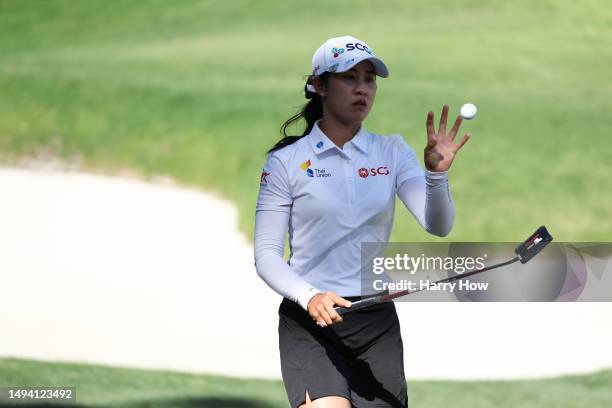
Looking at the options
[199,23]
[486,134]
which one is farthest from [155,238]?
[199,23]

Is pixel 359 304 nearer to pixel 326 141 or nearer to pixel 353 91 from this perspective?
pixel 326 141

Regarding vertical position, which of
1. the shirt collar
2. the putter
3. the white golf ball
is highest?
the white golf ball

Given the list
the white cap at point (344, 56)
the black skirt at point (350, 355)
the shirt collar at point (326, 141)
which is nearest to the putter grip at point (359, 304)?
the black skirt at point (350, 355)

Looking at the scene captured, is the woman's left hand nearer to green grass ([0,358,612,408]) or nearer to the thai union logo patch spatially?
the thai union logo patch

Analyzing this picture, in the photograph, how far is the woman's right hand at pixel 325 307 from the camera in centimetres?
436

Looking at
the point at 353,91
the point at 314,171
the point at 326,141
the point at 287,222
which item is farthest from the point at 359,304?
the point at 353,91

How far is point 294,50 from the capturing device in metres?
24.5

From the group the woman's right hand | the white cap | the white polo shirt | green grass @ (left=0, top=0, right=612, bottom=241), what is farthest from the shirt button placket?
green grass @ (left=0, top=0, right=612, bottom=241)

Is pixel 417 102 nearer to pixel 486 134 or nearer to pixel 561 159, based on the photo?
pixel 486 134

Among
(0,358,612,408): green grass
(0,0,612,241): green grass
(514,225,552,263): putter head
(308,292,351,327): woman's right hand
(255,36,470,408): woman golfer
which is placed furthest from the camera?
(0,0,612,241): green grass

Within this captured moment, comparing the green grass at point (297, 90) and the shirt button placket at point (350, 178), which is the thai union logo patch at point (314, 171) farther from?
the green grass at point (297, 90)

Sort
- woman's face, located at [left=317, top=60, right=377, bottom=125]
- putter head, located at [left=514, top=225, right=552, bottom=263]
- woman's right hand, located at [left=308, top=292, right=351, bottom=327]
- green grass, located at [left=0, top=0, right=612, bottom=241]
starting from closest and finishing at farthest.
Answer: woman's right hand, located at [left=308, top=292, right=351, bottom=327], putter head, located at [left=514, top=225, right=552, bottom=263], woman's face, located at [left=317, top=60, right=377, bottom=125], green grass, located at [left=0, top=0, right=612, bottom=241]

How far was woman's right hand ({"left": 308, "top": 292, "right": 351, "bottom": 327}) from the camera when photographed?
4363 mm

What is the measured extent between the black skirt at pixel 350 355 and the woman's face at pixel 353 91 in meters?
0.73
